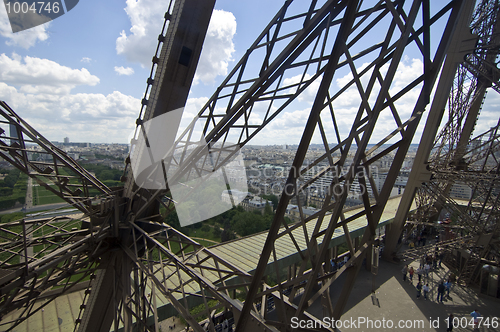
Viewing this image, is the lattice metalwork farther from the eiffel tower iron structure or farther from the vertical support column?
the eiffel tower iron structure

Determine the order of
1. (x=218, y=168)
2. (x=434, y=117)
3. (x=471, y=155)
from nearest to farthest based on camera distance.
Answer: (x=218, y=168), (x=434, y=117), (x=471, y=155)

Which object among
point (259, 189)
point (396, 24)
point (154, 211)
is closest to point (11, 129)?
point (154, 211)

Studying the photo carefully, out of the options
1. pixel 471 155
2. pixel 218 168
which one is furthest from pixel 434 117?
pixel 218 168

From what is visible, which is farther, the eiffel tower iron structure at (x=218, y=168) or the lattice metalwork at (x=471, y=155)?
the lattice metalwork at (x=471, y=155)

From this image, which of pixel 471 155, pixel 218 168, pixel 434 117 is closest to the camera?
pixel 218 168

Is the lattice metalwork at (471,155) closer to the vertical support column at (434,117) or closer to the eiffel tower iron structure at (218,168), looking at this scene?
the vertical support column at (434,117)

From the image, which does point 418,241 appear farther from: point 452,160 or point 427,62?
point 427,62

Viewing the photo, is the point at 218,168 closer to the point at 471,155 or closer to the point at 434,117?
the point at 434,117

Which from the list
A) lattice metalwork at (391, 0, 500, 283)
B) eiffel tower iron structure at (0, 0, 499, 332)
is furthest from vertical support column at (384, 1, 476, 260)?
eiffel tower iron structure at (0, 0, 499, 332)

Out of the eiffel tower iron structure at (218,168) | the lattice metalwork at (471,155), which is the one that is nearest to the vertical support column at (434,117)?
the lattice metalwork at (471,155)

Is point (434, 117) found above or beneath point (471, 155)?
above

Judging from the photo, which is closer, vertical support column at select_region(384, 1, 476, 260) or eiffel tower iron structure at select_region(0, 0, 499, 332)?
eiffel tower iron structure at select_region(0, 0, 499, 332)
